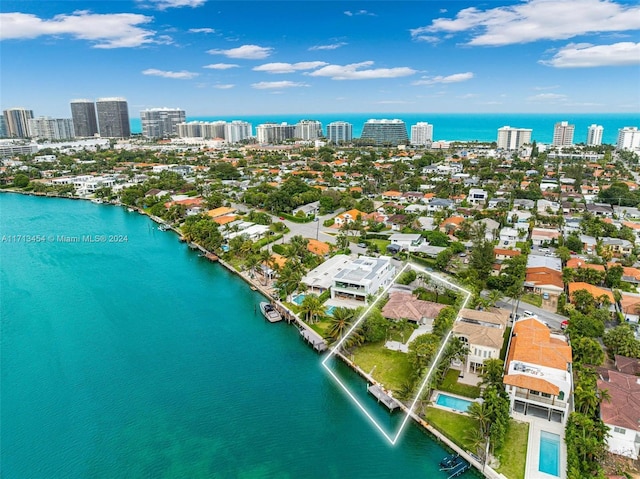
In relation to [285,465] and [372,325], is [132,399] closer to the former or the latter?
[285,465]

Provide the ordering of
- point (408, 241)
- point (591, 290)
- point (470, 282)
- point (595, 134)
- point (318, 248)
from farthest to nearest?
point (595, 134)
point (408, 241)
point (318, 248)
point (470, 282)
point (591, 290)

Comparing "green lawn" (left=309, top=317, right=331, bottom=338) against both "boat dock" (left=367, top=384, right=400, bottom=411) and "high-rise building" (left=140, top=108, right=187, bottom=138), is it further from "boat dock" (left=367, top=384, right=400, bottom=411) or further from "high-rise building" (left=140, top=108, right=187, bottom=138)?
"high-rise building" (left=140, top=108, right=187, bottom=138)

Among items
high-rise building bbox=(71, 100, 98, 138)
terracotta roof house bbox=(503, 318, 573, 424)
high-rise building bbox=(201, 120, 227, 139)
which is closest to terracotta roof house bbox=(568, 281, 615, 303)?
terracotta roof house bbox=(503, 318, 573, 424)

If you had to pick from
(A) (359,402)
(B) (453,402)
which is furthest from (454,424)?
(A) (359,402)

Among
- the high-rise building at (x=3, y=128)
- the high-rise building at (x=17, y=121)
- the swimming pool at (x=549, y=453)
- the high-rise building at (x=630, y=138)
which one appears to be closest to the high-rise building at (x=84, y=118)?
the high-rise building at (x=17, y=121)

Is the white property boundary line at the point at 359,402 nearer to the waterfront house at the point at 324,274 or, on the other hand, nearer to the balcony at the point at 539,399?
the balcony at the point at 539,399

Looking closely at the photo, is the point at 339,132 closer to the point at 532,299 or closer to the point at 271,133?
the point at 271,133

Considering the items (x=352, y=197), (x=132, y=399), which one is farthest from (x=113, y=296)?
(x=352, y=197)
